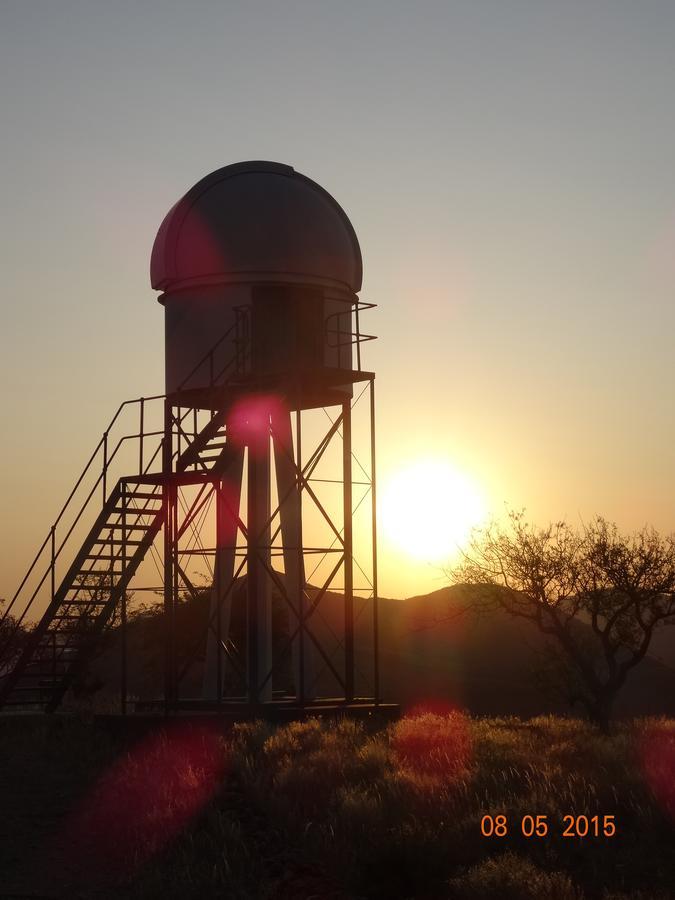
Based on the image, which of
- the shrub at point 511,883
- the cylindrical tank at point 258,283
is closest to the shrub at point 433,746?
the shrub at point 511,883

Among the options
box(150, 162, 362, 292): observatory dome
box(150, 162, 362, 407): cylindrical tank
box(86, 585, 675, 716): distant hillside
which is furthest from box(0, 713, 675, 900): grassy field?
box(86, 585, 675, 716): distant hillside

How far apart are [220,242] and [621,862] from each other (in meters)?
16.9

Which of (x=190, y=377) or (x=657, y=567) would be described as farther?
(x=657, y=567)

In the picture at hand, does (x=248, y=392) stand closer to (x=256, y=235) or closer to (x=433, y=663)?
(x=256, y=235)

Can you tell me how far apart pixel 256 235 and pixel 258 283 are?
Result: 0.93 m

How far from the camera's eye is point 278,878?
13.3 metres

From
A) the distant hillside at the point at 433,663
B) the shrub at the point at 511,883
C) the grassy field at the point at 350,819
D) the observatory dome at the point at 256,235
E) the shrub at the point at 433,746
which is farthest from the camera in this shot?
the distant hillside at the point at 433,663

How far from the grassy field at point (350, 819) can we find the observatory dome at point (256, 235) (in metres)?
9.68

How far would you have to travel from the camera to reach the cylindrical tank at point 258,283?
1052 inches

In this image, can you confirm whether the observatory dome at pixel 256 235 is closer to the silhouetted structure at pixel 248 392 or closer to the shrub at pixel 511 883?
the silhouetted structure at pixel 248 392

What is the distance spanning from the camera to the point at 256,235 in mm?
26641

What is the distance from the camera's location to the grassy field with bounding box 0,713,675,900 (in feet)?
42.0

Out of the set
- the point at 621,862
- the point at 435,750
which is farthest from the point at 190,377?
the point at 621,862

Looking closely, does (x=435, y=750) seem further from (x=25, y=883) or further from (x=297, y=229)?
(x=297, y=229)
